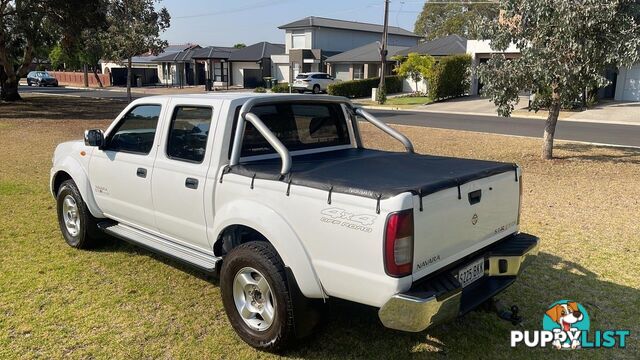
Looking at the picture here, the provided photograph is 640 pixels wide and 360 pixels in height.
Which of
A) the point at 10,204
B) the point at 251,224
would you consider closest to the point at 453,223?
the point at 251,224

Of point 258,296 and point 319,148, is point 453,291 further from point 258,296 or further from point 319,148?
point 319,148

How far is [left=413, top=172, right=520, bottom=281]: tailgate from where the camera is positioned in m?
3.05

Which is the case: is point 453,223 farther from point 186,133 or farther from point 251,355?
point 186,133

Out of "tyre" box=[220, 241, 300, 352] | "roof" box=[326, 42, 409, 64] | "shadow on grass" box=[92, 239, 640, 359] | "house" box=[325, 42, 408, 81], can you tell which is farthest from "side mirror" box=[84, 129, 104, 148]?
"roof" box=[326, 42, 409, 64]

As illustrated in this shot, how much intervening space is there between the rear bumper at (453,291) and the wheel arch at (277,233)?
1.71 feet

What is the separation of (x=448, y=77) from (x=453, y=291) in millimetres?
32171

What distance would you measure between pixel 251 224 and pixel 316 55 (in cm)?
4872

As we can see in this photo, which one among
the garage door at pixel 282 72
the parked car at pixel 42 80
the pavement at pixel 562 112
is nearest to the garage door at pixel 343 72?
the garage door at pixel 282 72

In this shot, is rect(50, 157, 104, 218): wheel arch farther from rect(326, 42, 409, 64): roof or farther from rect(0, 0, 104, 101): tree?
rect(326, 42, 409, 64): roof

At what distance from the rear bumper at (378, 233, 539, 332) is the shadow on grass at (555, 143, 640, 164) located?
9.36 metres

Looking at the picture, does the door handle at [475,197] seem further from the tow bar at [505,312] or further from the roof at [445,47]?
the roof at [445,47]

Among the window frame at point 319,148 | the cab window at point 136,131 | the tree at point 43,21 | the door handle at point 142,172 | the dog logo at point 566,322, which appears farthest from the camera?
the tree at point 43,21

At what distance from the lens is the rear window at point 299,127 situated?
13.5ft

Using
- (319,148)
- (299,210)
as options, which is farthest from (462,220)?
(319,148)
